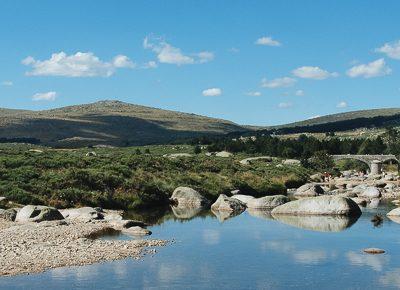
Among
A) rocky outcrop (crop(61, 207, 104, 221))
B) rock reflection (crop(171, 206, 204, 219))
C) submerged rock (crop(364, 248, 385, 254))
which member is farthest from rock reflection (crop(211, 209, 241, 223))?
submerged rock (crop(364, 248, 385, 254))

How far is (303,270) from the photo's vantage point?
2766 centimetres

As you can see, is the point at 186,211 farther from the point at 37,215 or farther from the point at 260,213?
the point at 37,215

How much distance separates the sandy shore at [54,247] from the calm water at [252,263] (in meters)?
1.20

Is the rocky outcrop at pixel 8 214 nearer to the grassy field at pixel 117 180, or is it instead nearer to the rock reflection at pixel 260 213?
the grassy field at pixel 117 180

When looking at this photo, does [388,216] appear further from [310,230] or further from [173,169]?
[173,169]

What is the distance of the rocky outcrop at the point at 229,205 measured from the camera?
53.1 metres

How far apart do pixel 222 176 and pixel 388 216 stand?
95.5 feet

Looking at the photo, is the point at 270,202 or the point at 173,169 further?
the point at 173,169

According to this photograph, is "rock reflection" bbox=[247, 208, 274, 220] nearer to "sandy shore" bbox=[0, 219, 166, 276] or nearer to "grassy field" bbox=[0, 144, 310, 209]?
"grassy field" bbox=[0, 144, 310, 209]

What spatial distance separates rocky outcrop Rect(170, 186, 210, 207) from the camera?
57.3m

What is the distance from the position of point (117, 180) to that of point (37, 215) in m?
17.5

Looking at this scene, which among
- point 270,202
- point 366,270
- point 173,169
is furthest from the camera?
point 173,169

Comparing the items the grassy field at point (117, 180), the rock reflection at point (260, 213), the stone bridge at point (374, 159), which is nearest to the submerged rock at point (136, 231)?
the rock reflection at point (260, 213)

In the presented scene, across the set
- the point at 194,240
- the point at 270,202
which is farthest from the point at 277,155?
Answer: the point at 194,240
